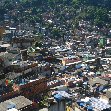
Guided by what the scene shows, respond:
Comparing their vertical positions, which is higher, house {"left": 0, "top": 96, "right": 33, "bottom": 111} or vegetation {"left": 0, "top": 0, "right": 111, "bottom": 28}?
vegetation {"left": 0, "top": 0, "right": 111, "bottom": 28}

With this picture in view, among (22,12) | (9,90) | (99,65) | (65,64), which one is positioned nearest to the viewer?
(9,90)

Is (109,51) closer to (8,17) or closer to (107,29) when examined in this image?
(107,29)

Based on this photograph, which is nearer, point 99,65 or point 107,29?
point 99,65

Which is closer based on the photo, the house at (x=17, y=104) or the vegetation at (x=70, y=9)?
the house at (x=17, y=104)

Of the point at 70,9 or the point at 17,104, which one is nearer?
the point at 17,104

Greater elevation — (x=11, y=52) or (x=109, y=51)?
(x=11, y=52)

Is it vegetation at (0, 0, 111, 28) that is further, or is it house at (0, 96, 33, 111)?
vegetation at (0, 0, 111, 28)

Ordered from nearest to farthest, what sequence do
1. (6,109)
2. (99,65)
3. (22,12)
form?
(6,109) → (99,65) → (22,12)

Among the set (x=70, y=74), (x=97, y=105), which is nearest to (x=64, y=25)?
(x=70, y=74)

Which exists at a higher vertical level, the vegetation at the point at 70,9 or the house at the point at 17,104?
the vegetation at the point at 70,9

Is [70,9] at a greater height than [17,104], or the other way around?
[70,9]
